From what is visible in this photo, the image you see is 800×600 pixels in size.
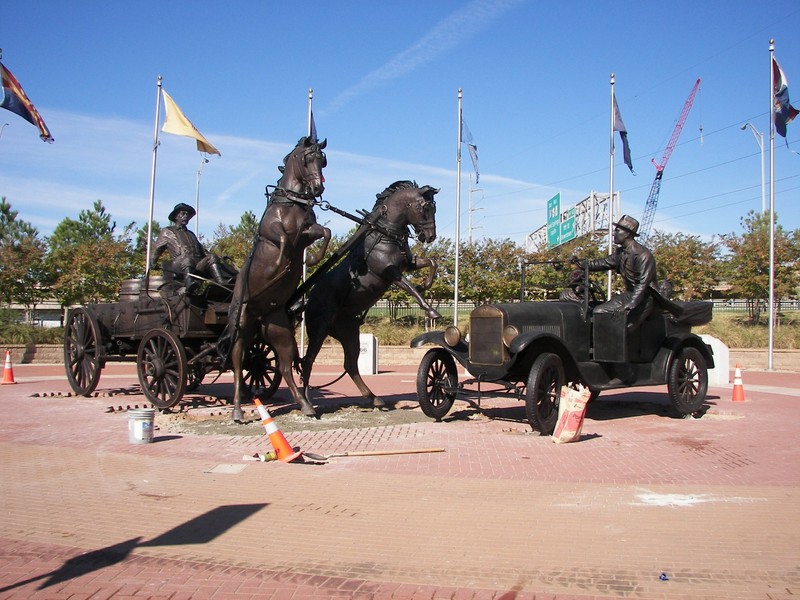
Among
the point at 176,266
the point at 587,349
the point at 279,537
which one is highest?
the point at 176,266

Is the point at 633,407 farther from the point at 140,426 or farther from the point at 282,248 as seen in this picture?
the point at 140,426

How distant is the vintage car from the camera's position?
9664mm

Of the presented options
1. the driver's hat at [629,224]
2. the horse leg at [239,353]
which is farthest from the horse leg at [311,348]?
the driver's hat at [629,224]

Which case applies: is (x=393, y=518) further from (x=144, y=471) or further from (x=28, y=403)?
(x=28, y=403)

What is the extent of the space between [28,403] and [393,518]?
9395 millimetres

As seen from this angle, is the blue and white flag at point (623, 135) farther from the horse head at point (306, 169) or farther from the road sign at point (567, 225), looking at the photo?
the horse head at point (306, 169)

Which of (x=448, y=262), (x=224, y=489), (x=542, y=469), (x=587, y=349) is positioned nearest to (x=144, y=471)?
(x=224, y=489)

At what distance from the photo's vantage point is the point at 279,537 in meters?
5.26

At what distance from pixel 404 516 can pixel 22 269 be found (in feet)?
87.4

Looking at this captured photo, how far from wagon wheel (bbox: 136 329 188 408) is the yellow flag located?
10.2 metres

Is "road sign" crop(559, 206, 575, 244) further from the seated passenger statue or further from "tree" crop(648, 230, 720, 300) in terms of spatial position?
the seated passenger statue

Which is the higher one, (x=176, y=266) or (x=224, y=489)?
(x=176, y=266)

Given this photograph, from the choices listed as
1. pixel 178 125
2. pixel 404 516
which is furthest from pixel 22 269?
pixel 404 516

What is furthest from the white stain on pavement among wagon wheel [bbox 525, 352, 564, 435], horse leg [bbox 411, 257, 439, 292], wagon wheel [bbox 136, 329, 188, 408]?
wagon wheel [bbox 136, 329, 188, 408]
